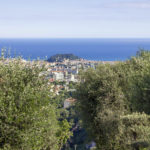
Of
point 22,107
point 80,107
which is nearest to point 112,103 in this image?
point 80,107

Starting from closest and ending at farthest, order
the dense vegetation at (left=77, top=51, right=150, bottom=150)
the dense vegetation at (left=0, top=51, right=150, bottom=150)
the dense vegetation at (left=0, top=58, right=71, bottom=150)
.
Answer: the dense vegetation at (left=0, top=58, right=71, bottom=150)
the dense vegetation at (left=0, top=51, right=150, bottom=150)
the dense vegetation at (left=77, top=51, right=150, bottom=150)

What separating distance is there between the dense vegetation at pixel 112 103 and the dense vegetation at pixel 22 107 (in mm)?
3316

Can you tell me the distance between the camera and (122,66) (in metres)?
16.4

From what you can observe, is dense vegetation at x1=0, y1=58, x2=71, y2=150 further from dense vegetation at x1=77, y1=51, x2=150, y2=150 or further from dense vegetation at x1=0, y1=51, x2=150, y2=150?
dense vegetation at x1=77, y1=51, x2=150, y2=150

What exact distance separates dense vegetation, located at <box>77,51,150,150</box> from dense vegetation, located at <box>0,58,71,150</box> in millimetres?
3316

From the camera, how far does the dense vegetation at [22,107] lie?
677 centimetres

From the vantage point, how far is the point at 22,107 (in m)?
7.22

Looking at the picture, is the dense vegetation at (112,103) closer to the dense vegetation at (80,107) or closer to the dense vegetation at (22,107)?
the dense vegetation at (80,107)

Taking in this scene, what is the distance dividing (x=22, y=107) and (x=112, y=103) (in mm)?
6891

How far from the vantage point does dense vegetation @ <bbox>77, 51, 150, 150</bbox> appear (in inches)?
376

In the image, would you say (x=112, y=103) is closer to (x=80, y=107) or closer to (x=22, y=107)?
(x=80, y=107)

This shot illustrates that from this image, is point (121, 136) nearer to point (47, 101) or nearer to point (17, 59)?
point (47, 101)

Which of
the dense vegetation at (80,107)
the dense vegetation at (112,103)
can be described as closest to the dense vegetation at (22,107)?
the dense vegetation at (80,107)

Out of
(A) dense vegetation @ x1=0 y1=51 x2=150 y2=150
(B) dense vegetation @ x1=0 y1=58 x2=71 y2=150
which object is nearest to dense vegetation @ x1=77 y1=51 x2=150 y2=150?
(A) dense vegetation @ x1=0 y1=51 x2=150 y2=150
